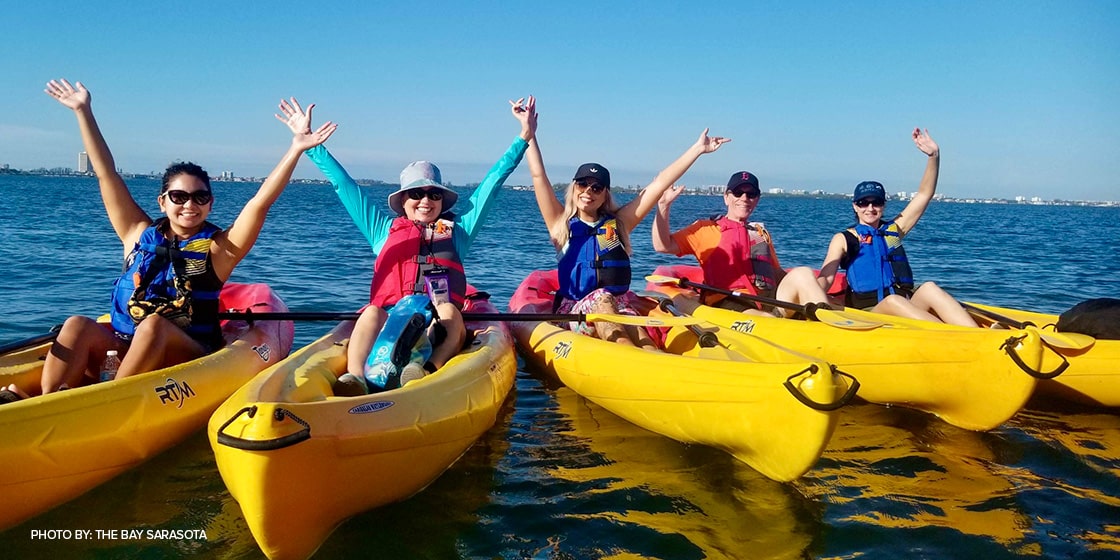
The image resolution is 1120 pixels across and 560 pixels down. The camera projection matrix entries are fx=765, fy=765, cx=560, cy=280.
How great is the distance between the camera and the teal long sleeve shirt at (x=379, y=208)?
17.5 ft

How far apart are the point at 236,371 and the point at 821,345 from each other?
12.2ft

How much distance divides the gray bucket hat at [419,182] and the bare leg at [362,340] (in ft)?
3.52

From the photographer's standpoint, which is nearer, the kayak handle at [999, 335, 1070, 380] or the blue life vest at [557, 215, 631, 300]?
the kayak handle at [999, 335, 1070, 380]

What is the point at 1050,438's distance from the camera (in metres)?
4.89

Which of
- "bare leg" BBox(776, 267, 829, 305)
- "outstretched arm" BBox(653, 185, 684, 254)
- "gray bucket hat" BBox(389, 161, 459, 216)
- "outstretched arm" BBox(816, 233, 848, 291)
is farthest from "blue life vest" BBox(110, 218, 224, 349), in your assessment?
"outstretched arm" BBox(816, 233, 848, 291)

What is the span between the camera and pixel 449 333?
4758 millimetres

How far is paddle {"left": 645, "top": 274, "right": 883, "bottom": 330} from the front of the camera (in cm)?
514

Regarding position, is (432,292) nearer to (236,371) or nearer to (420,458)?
Answer: (236,371)

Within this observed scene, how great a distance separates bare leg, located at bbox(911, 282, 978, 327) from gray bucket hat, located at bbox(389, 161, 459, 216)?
12.5 ft

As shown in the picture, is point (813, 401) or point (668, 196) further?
point (668, 196)

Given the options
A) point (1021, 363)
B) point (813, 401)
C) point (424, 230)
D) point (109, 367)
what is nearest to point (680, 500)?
point (813, 401)

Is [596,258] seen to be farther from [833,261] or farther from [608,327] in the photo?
[833,261]

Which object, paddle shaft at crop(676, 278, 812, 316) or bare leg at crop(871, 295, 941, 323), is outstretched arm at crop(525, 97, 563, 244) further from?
bare leg at crop(871, 295, 941, 323)

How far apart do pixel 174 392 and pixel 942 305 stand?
5.38 metres
